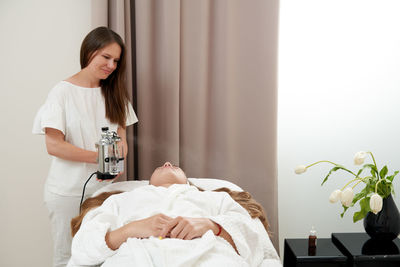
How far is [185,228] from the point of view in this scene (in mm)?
1355

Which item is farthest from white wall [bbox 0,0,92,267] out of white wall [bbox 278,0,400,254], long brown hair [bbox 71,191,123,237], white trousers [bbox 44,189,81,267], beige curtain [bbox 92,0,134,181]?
white wall [bbox 278,0,400,254]

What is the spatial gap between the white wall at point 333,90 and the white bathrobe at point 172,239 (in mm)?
1012

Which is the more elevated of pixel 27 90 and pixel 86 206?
pixel 27 90

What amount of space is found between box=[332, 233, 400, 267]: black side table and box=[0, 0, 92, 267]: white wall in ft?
5.93

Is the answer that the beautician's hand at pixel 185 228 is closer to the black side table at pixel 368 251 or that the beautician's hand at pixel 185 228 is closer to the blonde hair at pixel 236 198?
the blonde hair at pixel 236 198

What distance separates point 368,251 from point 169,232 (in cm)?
118

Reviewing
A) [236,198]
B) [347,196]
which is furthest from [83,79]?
[347,196]

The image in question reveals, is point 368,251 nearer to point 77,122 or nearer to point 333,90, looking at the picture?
point 333,90

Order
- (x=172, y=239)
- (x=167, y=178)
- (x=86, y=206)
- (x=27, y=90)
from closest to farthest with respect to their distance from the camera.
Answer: (x=172, y=239) < (x=86, y=206) < (x=167, y=178) < (x=27, y=90)

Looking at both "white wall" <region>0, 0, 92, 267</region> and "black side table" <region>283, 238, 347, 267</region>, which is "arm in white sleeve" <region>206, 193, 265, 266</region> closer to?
"black side table" <region>283, 238, 347, 267</region>

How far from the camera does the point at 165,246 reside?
126 cm

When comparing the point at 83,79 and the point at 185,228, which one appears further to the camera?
the point at 83,79

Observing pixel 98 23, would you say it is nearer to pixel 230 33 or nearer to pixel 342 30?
pixel 230 33

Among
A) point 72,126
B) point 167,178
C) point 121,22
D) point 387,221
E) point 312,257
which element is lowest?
point 312,257
